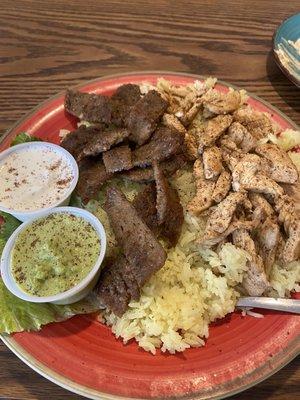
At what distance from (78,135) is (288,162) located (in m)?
1.22

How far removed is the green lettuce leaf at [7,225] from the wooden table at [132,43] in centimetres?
88

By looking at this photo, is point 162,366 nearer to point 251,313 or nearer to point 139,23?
point 251,313

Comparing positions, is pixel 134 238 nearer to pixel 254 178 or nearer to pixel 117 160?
pixel 117 160

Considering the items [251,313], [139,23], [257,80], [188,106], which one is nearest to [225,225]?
[251,313]

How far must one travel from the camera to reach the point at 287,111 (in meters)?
3.23

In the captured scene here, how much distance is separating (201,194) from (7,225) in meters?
1.07

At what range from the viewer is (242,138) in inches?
102

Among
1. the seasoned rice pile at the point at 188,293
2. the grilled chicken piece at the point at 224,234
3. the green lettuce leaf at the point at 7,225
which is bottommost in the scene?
the seasoned rice pile at the point at 188,293

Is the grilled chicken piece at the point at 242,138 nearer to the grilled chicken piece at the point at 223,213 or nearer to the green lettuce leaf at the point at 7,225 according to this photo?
the grilled chicken piece at the point at 223,213

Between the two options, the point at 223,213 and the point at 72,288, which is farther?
the point at 223,213

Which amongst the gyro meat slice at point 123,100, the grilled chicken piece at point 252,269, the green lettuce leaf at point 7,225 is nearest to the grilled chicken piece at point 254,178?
the grilled chicken piece at point 252,269

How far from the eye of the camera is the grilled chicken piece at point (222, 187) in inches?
92.0

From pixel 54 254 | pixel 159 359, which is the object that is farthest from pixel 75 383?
pixel 54 254

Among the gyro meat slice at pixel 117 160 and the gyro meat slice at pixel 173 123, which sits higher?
the gyro meat slice at pixel 173 123
